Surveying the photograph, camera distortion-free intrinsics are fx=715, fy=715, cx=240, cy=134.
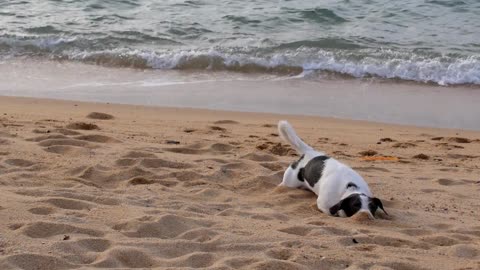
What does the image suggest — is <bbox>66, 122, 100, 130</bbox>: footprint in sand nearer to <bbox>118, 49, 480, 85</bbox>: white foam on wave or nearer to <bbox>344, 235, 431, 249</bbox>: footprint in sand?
<bbox>344, 235, 431, 249</bbox>: footprint in sand

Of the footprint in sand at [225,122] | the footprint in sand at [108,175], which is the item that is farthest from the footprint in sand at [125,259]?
the footprint in sand at [225,122]

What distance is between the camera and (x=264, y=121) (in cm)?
866

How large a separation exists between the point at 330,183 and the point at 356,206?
0.35m

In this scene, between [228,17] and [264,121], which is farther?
[228,17]

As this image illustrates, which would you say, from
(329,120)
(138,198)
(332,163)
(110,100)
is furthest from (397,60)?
(138,198)

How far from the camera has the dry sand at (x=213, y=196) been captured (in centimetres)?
398

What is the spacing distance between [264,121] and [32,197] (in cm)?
422

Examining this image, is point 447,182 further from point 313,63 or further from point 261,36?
point 261,36

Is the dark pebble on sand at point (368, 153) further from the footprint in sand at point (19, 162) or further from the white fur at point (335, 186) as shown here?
the footprint in sand at point (19, 162)

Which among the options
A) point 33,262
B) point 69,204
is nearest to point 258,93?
point 69,204

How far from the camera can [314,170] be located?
18.3 feet

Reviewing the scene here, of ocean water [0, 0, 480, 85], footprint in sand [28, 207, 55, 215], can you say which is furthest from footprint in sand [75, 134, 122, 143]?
ocean water [0, 0, 480, 85]

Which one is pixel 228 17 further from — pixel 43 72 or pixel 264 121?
pixel 264 121

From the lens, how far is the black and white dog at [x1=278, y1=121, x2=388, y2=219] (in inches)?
198
